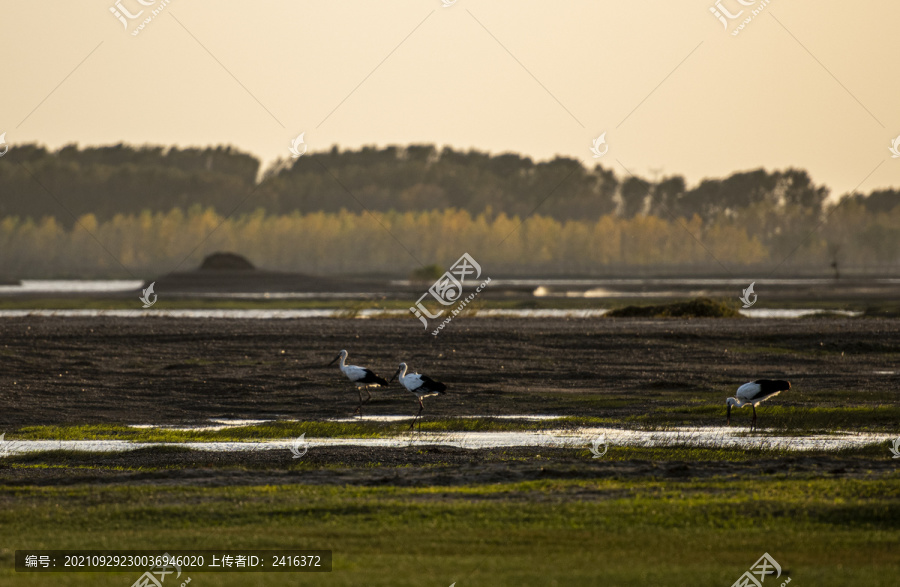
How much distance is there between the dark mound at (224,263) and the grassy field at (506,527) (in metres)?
106

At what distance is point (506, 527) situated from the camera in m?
14.3

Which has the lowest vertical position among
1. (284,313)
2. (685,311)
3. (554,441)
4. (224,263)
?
(554,441)

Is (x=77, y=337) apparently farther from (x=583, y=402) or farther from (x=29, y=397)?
(x=583, y=402)

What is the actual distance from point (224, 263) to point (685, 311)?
7055cm

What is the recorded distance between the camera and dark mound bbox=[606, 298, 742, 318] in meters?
63.4

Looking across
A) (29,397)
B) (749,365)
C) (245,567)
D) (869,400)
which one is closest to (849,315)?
(749,365)

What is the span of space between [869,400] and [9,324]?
39.7 meters

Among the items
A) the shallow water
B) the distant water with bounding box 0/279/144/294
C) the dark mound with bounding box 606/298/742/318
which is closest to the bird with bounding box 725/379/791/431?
the shallow water

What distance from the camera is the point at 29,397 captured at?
3136 cm

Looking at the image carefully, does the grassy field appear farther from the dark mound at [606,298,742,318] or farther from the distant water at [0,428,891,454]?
the dark mound at [606,298,742,318]

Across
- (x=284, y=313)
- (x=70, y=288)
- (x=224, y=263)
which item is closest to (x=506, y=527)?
(x=284, y=313)

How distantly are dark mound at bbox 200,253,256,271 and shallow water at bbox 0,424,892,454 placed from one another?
9835cm

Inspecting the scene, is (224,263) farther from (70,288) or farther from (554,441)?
(554,441)

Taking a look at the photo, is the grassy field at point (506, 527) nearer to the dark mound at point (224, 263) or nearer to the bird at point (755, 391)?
the bird at point (755, 391)
